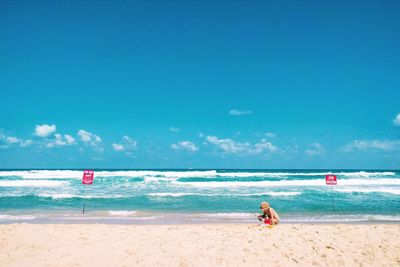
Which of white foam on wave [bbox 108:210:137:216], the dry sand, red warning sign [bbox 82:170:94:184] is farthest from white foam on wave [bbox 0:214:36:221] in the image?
the dry sand

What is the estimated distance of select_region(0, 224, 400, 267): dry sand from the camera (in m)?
6.28

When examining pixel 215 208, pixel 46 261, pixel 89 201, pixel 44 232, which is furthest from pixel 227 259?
pixel 89 201

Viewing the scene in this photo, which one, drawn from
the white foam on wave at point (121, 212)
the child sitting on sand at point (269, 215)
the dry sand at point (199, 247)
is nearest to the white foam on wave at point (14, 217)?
the white foam on wave at point (121, 212)

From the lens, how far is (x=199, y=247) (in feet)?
23.0

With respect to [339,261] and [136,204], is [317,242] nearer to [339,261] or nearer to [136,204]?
[339,261]

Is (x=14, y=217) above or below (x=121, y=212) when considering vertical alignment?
below

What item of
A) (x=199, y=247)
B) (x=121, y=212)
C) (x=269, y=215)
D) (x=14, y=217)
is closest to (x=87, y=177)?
→ (x=121, y=212)

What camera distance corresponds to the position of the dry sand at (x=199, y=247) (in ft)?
20.6

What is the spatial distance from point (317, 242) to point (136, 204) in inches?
431

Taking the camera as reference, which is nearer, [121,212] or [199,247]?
[199,247]

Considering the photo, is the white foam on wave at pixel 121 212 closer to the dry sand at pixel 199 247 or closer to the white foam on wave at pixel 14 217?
the white foam on wave at pixel 14 217

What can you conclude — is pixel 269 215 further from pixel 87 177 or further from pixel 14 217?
pixel 14 217

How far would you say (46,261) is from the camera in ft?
20.8

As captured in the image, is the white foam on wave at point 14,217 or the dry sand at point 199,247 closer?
the dry sand at point 199,247
